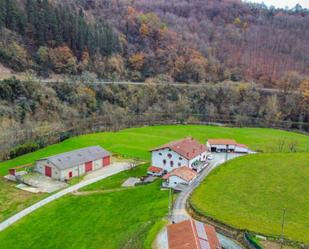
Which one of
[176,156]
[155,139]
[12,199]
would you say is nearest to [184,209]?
[176,156]

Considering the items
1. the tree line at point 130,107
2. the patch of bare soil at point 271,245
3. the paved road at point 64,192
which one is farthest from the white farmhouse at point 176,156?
the tree line at point 130,107

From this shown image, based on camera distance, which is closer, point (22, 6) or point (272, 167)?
point (272, 167)

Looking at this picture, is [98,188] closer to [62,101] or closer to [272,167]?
[272,167]

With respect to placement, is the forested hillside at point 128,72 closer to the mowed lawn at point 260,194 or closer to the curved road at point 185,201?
the curved road at point 185,201

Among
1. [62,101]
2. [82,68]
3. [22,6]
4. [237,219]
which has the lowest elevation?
[237,219]

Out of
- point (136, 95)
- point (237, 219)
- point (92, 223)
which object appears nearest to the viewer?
point (237, 219)

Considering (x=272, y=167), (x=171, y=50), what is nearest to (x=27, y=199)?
(x=272, y=167)

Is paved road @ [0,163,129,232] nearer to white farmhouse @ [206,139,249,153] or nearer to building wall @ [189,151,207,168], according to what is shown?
building wall @ [189,151,207,168]

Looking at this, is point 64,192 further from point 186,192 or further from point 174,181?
point 186,192
